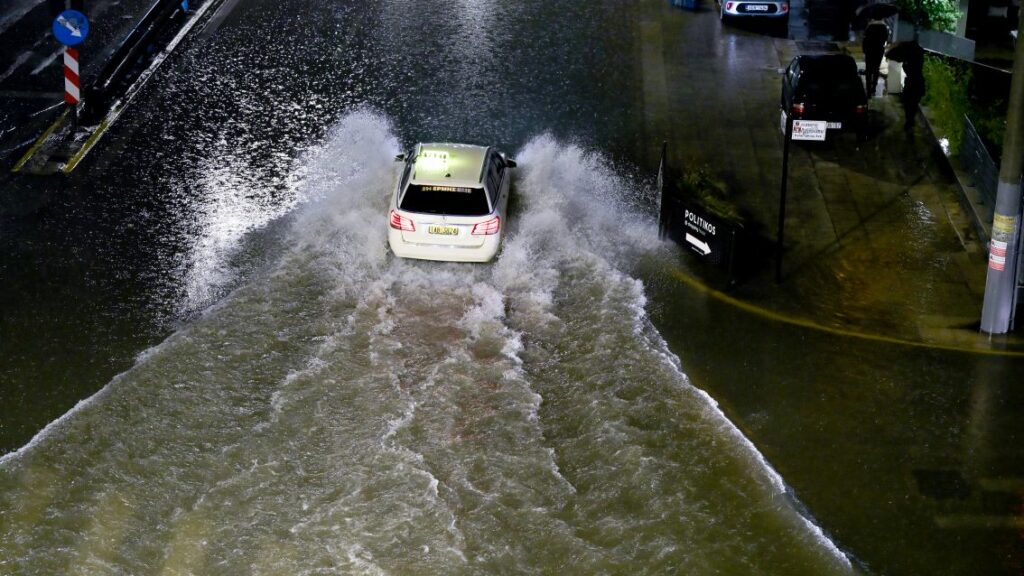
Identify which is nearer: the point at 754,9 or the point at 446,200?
the point at 446,200

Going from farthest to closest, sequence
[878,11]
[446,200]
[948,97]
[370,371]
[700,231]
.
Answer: [878,11]
[948,97]
[700,231]
[446,200]
[370,371]

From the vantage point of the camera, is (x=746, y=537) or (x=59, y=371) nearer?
(x=746, y=537)

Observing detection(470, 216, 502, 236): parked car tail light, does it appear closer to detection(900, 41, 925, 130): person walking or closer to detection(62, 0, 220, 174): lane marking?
detection(62, 0, 220, 174): lane marking

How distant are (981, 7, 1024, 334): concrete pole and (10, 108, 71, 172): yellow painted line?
600 inches

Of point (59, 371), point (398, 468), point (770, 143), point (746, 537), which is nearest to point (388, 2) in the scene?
point (770, 143)

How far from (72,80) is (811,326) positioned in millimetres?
13738

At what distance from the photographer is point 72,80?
21.5m

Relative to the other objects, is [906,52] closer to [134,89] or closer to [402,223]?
[402,223]

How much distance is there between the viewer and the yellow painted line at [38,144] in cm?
2031

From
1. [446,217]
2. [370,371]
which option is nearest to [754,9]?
[446,217]

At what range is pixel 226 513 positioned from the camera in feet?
39.5

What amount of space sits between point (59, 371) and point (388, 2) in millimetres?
15866

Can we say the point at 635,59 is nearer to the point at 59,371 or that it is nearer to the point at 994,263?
the point at 994,263

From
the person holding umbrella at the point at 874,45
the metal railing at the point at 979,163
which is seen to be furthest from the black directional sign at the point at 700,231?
the person holding umbrella at the point at 874,45
